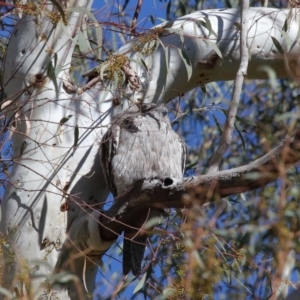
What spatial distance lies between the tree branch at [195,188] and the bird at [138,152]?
1.09 feet

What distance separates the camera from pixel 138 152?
Result: 3.89 meters

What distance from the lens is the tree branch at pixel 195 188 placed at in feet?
8.64

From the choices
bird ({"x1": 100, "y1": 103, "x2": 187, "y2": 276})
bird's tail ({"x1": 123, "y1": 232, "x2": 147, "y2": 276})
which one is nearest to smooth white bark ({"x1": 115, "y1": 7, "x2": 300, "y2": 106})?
bird ({"x1": 100, "y1": 103, "x2": 187, "y2": 276})

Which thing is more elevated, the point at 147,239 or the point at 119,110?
the point at 119,110

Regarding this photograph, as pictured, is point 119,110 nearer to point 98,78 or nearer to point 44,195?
point 98,78

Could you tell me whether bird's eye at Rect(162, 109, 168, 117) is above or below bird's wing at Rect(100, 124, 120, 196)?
above

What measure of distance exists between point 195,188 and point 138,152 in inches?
41.3

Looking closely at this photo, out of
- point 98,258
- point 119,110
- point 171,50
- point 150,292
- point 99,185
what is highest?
point 171,50

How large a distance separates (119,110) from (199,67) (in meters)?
0.37

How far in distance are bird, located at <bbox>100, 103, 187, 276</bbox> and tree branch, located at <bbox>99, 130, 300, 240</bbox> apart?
332 millimetres

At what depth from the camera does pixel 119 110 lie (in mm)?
3617

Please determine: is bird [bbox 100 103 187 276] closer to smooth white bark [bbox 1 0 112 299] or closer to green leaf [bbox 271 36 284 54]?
smooth white bark [bbox 1 0 112 299]

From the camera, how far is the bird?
3.63 meters

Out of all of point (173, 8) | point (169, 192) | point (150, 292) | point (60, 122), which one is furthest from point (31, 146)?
point (173, 8)
